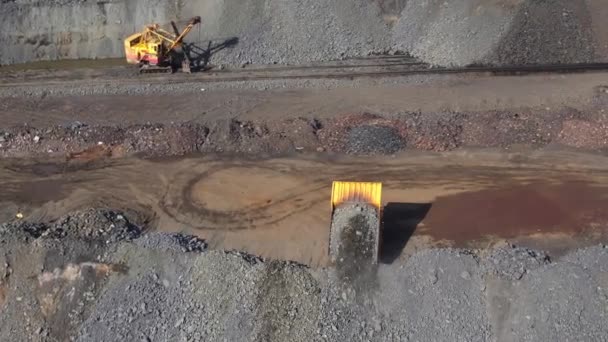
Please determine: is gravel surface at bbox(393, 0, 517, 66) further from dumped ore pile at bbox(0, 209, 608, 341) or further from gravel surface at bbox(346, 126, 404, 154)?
dumped ore pile at bbox(0, 209, 608, 341)

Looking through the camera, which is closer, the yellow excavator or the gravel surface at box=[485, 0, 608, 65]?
the yellow excavator

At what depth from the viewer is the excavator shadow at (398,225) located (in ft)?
66.7

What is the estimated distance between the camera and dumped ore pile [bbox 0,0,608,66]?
29703mm

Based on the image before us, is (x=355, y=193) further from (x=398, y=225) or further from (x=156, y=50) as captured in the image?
(x=156, y=50)

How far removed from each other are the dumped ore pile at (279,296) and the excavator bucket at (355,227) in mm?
491

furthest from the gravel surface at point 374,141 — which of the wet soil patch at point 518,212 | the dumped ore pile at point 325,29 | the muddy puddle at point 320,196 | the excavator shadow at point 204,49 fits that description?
the excavator shadow at point 204,49

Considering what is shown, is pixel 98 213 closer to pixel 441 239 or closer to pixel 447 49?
pixel 441 239

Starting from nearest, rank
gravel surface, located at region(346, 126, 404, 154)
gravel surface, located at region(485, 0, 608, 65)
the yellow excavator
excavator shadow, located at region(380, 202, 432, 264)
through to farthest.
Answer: excavator shadow, located at region(380, 202, 432, 264) → gravel surface, located at region(346, 126, 404, 154) → the yellow excavator → gravel surface, located at region(485, 0, 608, 65)

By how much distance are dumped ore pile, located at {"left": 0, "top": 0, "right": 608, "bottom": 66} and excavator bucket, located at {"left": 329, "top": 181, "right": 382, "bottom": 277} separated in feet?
40.2

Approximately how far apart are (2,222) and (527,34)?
76.6 ft

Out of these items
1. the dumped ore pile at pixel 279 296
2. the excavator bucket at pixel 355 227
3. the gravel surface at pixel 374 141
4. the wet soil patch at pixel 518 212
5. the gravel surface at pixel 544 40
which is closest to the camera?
the dumped ore pile at pixel 279 296

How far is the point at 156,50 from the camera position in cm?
2900

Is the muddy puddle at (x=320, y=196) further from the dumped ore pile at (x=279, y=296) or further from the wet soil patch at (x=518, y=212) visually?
the dumped ore pile at (x=279, y=296)

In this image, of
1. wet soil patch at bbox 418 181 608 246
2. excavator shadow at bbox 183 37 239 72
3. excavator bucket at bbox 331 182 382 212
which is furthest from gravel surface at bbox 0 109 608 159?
excavator shadow at bbox 183 37 239 72
